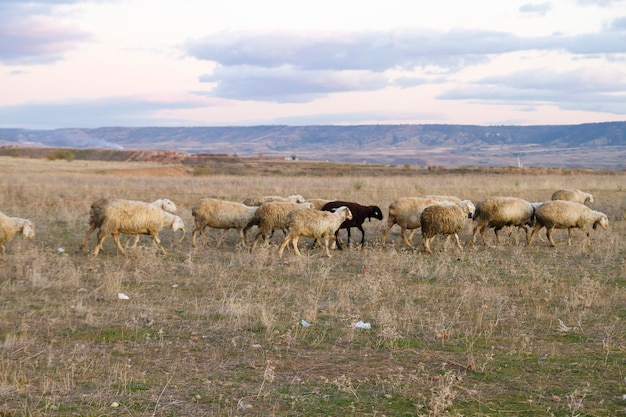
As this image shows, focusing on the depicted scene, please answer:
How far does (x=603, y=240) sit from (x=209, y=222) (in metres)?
10.0

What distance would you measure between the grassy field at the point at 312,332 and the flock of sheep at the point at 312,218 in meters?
0.59

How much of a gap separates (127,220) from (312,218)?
4060 mm

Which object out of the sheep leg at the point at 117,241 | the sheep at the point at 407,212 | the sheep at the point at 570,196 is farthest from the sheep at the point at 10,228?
the sheep at the point at 570,196

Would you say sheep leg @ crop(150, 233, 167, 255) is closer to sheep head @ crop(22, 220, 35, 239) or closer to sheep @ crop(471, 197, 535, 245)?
sheep head @ crop(22, 220, 35, 239)

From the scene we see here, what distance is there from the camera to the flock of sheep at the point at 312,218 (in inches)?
596

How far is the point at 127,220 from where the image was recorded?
15.1m

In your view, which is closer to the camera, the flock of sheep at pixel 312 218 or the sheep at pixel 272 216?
the flock of sheep at pixel 312 218

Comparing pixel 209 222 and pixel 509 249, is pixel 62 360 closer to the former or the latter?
pixel 209 222

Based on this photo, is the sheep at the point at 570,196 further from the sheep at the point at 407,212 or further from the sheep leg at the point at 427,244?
the sheep leg at the point at 427,244

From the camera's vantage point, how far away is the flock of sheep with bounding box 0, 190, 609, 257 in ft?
49.7

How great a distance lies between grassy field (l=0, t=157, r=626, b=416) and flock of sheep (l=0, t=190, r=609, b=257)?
0.59m

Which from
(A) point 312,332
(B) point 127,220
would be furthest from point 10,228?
(A) point 312,332

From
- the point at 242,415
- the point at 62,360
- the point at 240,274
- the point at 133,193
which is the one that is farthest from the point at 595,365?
the point at 133,193

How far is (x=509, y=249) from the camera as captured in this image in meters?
16.7
